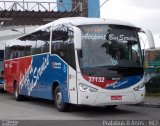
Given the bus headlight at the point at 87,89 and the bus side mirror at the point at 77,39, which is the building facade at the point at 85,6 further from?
the bus headlight at the point at 87,89

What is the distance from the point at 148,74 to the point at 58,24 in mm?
7944

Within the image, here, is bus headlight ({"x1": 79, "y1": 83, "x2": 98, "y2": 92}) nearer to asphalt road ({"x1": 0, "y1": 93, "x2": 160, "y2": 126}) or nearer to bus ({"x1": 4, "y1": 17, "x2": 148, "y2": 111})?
bus ({"x1": 4, "y1": 17, "x2": 148, "y2": 111})

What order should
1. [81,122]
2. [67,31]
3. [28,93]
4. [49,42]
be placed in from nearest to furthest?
[81,122] < [67,31] < [49,42] < [28,93]

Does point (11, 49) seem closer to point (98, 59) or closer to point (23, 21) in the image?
point (98, 59)

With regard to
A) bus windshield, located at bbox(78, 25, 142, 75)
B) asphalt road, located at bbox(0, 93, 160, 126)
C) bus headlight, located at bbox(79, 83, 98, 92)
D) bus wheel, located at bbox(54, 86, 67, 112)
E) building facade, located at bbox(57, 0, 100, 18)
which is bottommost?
asphalt road, located at bbox(0, 93, 160, 126)

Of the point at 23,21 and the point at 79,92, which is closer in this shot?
the point at 79,92

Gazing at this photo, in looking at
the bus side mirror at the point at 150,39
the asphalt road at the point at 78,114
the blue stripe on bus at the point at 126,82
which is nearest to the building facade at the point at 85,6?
the asphalt road at the point at 78,114

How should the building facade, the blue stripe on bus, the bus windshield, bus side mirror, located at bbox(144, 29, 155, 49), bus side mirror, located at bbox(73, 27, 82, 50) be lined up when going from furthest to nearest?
the building facade → bus side mirror, located at bbox(144, 29, 155, 49) → the bus windshield → the blue stripe on bus → bus side mirror, located at bbox(73, 27, 82, 50)

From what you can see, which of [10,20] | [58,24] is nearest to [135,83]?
[58,24]

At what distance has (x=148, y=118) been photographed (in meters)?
14.8

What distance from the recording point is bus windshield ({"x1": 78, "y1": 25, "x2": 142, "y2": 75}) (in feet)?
51.3

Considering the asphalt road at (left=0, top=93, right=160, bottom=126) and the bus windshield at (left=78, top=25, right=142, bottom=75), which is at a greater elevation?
the bus windshield at (left=78, top=25, right=142, bottom=75)

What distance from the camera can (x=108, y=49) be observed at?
52.1 ft

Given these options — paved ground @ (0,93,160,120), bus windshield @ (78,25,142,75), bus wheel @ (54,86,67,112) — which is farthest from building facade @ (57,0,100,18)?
bus windshield @ (78,25,142,75)
